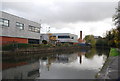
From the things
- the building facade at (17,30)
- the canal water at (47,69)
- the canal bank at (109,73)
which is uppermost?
the building facade at (17,30)

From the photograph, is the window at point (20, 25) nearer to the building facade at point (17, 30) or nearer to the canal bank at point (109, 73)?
the building facade at point (17, 30)

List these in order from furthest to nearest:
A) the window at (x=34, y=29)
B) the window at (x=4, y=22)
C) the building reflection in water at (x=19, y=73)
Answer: the window at (x=34, y=29), the window at (x=4, y=22), the building reflection in water at (x=19, y=73)

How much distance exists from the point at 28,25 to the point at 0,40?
12717 mm

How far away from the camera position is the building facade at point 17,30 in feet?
96.0

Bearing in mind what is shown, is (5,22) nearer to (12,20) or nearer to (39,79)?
(12,20)

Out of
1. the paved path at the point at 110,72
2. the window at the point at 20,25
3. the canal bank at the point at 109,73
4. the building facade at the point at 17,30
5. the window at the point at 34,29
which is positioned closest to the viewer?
the canal bank at the point at 109,73

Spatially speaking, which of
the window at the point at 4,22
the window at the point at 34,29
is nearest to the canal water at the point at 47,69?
the window at the point at 4,22

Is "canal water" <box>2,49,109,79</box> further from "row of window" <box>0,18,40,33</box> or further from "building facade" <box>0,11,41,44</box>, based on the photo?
"row of window" <box>0,18,40,33</box>

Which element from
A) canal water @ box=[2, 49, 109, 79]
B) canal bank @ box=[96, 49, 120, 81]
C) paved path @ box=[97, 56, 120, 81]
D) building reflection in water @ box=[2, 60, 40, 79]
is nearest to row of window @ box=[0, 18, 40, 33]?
canal water @ box=[2, 49, 109, 79]

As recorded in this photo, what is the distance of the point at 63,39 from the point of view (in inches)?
3209

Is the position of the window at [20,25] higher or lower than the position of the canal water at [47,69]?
higher

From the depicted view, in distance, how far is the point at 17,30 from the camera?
111 ft

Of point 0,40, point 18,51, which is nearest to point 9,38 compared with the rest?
point 0,40

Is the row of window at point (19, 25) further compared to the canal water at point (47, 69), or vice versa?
the row of window at point (19, 25)
